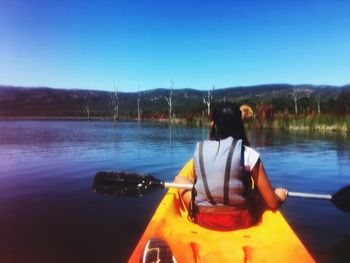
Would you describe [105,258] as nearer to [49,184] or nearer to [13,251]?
[13,251]

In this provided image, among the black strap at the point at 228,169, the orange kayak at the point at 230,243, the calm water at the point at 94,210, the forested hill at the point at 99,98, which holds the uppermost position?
the forested hill at the point at 99,98

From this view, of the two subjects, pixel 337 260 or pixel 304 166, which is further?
pixel 304 166

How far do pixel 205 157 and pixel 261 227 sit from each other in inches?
39.7

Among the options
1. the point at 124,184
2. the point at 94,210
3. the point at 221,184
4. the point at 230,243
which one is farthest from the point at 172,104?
the point at 230,243

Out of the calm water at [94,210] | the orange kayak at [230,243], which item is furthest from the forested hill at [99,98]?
the orange kayak at [230,243]

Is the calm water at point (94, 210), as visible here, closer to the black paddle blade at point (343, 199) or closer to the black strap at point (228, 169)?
the black paddle blade at point (343, 199)

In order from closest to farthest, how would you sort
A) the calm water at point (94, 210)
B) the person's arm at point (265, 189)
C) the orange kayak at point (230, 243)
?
1. the orange kayak at point (230, 243)
2. the person's arm at point (265, 189)
3. the calm water at point (94, 210)

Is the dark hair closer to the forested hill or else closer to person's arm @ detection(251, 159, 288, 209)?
person's arm @ detection(251, 159, 288, 209)

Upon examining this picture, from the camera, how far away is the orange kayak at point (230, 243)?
11.8 ft

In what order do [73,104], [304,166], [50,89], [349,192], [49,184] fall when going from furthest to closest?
1. [50,89]
2. [73,104]
3. [304,166]
4. [49,184]
5. [349,192]

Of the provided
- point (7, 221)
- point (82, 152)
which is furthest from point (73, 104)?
point (7, 221)

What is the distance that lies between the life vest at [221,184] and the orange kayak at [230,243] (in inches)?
5.8

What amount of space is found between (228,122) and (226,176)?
21.2 inches

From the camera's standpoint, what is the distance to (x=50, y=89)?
190m
